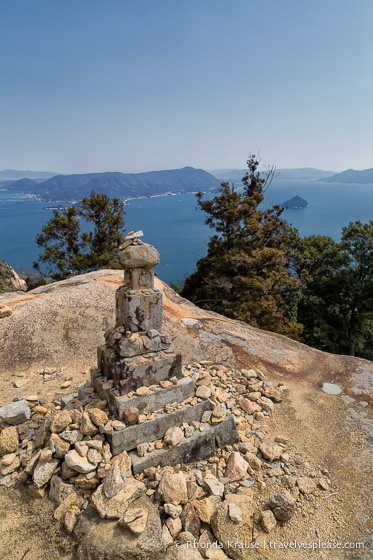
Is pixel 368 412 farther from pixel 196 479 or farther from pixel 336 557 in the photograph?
pixel 196 479

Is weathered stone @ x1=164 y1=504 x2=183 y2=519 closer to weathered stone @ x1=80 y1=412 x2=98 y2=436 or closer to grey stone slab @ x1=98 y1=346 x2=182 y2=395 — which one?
weathered stone @ x1=80 y1=412 x2=98 y2=436

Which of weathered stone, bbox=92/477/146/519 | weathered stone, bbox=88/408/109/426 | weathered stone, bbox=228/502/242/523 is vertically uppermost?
weathered stone, bbox=88/408/109/426

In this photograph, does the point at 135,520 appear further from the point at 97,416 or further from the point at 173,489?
the point at 97,416

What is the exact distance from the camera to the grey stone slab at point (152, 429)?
19.8 ft

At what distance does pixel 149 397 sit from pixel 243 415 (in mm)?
3063

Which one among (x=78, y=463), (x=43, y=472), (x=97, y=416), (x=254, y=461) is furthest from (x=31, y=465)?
(x=254, y=461)

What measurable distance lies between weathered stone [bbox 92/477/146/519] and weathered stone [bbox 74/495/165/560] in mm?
178

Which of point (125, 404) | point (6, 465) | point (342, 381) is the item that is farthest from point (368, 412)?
point (6, 465)

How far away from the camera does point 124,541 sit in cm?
479

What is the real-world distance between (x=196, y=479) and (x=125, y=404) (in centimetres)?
209

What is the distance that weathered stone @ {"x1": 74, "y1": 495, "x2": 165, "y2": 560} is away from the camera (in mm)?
4703

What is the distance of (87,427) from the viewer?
6094mm

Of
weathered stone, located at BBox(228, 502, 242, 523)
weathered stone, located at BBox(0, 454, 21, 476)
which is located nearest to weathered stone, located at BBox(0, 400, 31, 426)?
weathered stone, located at BBox(0, 454, 21, 476)

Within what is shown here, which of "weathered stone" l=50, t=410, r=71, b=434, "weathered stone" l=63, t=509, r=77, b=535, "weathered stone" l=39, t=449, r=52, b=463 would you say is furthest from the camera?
"weathered stone" l=50, t=410, r=71, b=434
